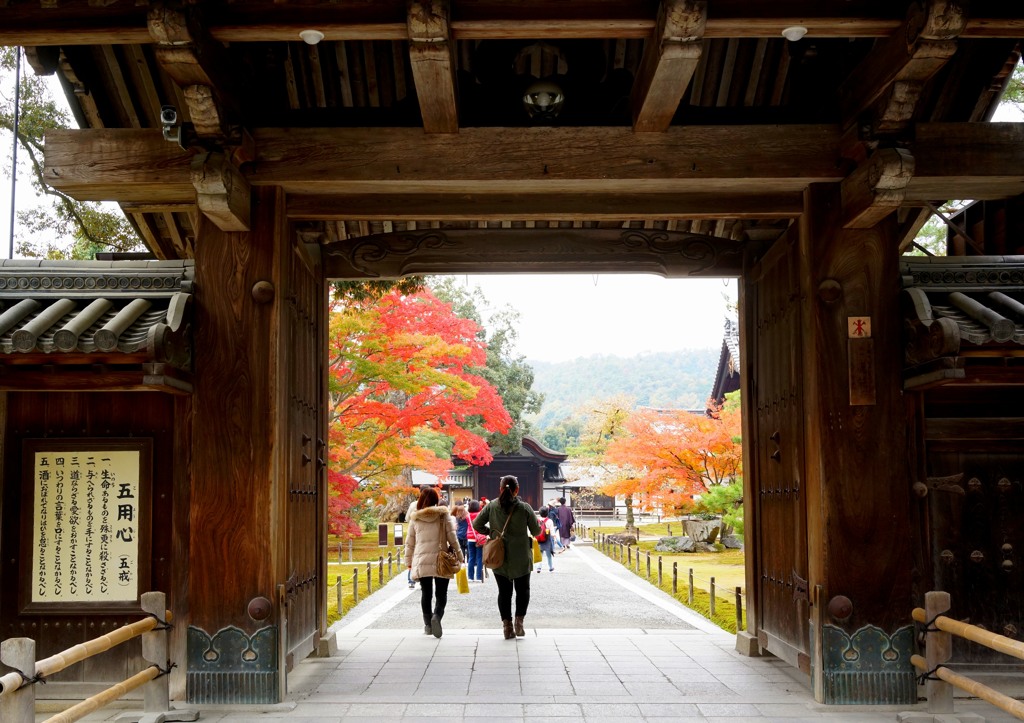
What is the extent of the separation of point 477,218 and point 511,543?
12.4 ft

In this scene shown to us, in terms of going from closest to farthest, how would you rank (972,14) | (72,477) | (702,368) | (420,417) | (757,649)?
(972,14), (72,477), (757,649), (420,417), (702,368)

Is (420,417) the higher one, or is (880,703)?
(420,417)

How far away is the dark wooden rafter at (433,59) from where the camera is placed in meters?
5.28

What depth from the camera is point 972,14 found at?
208 inches

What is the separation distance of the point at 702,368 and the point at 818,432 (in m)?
138

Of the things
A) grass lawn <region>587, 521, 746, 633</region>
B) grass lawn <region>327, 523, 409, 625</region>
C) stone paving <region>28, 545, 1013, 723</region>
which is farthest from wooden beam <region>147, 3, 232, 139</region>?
grass lawn <region>587, 521, 746, 633</region>

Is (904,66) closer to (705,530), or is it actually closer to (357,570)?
(357,570)

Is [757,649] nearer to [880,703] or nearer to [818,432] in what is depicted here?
[880,703]

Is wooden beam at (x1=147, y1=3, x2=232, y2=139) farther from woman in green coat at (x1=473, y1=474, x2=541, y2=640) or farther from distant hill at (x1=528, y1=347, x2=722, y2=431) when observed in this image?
distant hill at (x1=528, y1=347, x2=722, y2=431)

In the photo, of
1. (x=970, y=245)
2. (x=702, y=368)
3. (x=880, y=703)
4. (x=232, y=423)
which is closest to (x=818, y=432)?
(x=880, y=703)

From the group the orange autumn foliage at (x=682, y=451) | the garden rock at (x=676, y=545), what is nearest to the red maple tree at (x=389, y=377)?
the orange autumn foliage at (x=682, y=451)

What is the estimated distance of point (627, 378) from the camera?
140500mm

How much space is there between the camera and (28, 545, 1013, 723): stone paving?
20.3 feet

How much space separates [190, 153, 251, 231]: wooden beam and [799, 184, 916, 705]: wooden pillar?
413cm
